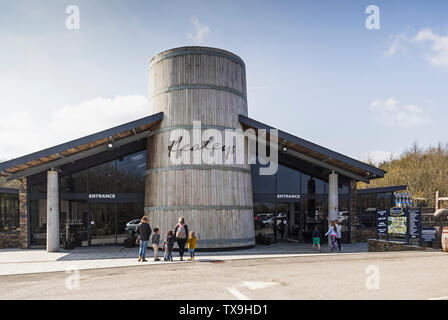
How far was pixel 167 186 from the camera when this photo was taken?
16.6 m

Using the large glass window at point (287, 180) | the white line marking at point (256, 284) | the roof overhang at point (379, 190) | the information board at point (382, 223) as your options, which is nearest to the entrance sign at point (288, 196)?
the large glass window at point (287, 180)

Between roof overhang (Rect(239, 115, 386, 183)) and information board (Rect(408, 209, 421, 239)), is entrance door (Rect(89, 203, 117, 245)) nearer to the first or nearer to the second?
roof overhang (Rect(239, 115, 386, 183))

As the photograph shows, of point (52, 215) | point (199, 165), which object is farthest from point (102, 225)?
point (199, 165)

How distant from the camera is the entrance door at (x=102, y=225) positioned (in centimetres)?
1834

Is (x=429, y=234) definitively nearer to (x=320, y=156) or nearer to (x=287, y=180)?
(x=320, y=156)

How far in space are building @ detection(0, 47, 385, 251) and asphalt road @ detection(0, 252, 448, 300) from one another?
4711 millimetres

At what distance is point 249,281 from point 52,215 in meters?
11.3

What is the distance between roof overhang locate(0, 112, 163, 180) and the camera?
15406mm

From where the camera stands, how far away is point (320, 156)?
18.2 meters

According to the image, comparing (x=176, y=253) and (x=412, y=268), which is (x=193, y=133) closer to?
(x=176, y=253)

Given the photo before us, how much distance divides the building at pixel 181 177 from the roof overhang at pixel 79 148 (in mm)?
46
